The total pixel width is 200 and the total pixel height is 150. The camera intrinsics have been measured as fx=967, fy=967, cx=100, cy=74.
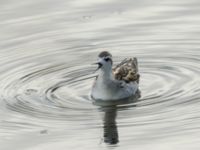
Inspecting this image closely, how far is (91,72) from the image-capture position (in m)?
21.4

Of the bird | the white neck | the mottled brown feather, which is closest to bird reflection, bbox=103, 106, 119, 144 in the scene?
the bird

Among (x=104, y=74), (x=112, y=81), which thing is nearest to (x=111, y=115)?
(x=104, y=74)

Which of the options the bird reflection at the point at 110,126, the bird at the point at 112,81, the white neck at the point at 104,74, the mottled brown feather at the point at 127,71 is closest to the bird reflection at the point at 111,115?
the bird reflection at the point at 110,126

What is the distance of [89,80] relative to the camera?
21.2 m

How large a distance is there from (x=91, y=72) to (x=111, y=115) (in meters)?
2.66

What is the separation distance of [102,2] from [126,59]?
4398 mm

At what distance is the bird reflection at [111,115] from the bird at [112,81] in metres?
0.20

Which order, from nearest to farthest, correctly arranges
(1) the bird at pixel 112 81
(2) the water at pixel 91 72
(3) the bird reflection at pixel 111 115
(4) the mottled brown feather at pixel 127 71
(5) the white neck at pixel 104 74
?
1. (2) the water at pixel 91 72
2. (3) the bird reflection at pixel 111 115
3. (1) the bird at pixel 112 81
4. (5) the white neck at pixel 104 74
5. (4) the mottled brown feather at pixel 127 71

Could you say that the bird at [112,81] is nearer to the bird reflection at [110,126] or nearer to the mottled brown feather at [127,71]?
the mottled brown feather at [127,71]

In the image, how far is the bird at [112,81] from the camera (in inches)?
786

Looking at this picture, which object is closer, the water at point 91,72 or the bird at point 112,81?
the water at point 91,72

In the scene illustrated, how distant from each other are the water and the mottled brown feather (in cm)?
27

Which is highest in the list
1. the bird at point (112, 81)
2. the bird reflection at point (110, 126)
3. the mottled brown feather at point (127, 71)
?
the mottled brown feather at point (127, 71)

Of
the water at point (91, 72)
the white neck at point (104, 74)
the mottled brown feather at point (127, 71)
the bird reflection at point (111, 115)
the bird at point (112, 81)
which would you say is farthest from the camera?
the mottled brown feather at point (127, 71)
